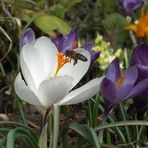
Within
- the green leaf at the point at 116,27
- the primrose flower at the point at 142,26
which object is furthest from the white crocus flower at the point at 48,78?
the green leaf at the point at 116,27

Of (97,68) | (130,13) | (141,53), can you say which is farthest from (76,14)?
(141,53)

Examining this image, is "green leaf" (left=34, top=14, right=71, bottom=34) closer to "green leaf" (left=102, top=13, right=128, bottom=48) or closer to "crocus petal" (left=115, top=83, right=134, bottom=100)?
"green leaf" (left=102, top=13, right=128, bottom=48)

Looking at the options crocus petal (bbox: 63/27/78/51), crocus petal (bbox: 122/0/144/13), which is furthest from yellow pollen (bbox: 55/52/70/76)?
crocus petal (bbox: 122/0/144/13)

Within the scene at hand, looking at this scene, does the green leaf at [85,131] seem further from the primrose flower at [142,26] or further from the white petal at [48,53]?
the primrose flower at [142,26]

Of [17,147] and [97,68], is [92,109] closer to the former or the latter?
[17,147]

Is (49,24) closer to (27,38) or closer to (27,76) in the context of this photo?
(27,38)

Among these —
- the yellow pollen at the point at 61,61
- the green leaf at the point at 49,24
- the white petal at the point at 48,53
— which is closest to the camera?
the yellow pollen at the point at 61,61

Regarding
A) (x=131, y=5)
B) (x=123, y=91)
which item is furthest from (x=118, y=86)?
(x=131, y=5)
